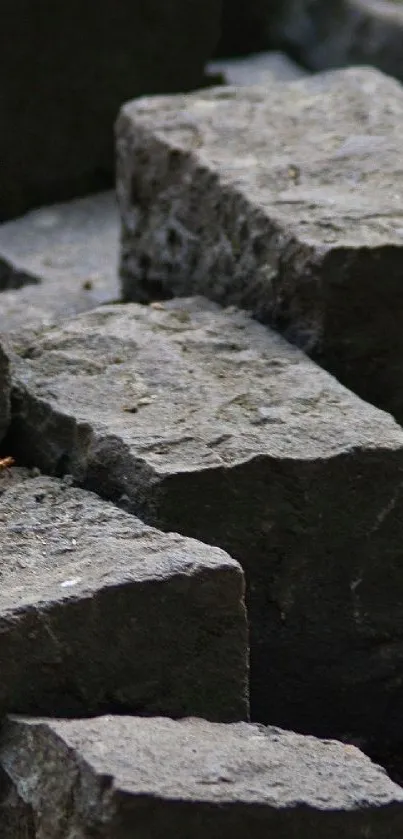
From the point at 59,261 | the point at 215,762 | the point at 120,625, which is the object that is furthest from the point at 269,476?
the point at 59,261

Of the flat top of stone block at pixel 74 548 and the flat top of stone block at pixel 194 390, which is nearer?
the flat top of stone block at pixel 74 548

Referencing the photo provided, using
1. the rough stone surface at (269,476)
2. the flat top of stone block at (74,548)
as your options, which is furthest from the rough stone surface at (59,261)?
the flat top of stone block at (74,548)

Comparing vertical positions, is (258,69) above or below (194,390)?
below

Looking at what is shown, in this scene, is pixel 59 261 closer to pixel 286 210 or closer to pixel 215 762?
pixel 286 210

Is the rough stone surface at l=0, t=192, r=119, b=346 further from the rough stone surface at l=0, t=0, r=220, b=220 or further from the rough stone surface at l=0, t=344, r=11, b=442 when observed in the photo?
the rough stone surface at l=0, t=344, r=11, b=442

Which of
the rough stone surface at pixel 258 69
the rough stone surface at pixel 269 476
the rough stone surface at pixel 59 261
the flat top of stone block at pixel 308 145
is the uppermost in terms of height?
the flat top of stone block at pixel 308 145

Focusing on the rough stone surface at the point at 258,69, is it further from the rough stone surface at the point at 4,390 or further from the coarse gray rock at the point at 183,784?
the coarse gray rock at the point at 183,784

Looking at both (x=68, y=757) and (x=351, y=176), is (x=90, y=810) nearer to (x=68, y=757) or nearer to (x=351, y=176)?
(x=68, y=757)
